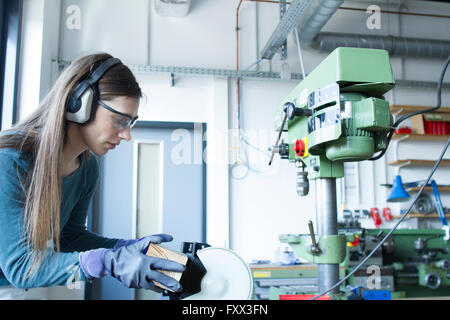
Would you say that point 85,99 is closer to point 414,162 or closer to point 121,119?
point 121,119

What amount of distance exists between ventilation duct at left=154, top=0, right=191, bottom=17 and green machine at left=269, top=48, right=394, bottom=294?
182 centimetres

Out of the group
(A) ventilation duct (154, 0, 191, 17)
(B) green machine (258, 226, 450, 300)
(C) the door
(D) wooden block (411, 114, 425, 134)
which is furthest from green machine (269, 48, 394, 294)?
(D) wooden block (411, 114, 425, 134)

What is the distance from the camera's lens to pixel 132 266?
59 centimetres

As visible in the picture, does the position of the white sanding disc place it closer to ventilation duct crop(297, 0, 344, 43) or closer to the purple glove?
the purple glove

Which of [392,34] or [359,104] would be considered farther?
[392,34]

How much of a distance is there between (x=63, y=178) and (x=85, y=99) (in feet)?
0.74

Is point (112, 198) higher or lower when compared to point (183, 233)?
higher

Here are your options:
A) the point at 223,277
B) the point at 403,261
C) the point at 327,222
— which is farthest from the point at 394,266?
the point at 223,277

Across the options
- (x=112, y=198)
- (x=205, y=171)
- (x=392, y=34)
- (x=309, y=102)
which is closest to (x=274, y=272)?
(x=205, y=171)

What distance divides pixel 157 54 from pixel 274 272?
1.74m

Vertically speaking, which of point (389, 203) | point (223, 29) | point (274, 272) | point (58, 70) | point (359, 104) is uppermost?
point (223, 29)

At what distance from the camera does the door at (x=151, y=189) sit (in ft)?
7.96
